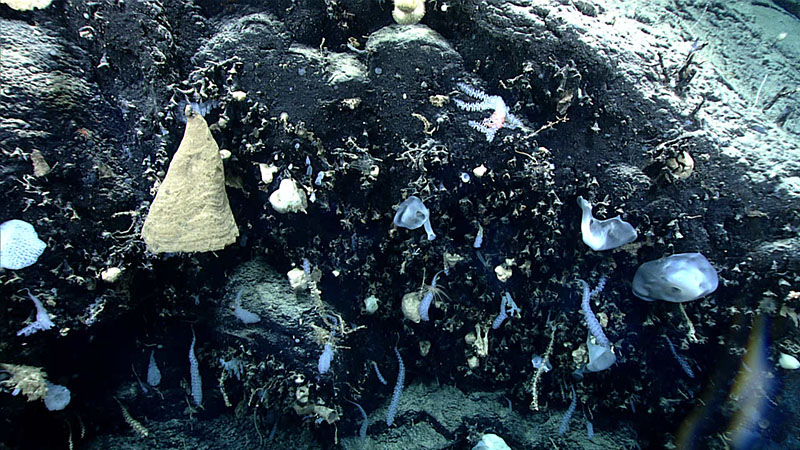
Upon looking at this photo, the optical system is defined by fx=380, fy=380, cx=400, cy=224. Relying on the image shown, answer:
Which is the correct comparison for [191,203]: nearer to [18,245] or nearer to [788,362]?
[18,245]

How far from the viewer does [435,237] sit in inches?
112

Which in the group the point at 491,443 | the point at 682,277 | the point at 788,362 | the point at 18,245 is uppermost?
the point at 682,277

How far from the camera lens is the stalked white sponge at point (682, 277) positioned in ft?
8.26

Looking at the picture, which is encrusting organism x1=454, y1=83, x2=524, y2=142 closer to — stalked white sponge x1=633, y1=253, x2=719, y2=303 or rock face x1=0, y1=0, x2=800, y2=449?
rock face x1=0, y1=0, x2=800, y2=449

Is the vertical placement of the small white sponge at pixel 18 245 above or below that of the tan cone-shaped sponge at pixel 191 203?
below

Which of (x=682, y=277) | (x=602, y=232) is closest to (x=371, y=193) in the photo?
(x=602, y=232)

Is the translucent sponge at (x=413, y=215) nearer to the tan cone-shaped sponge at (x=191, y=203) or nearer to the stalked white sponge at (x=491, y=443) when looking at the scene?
the tan cone-shaped sponge at (x=191, y=203)

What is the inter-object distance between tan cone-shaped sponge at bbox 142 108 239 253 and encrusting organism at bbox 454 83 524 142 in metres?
1.74

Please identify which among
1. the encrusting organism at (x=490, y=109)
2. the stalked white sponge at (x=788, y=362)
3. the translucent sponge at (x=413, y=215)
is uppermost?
the encrusting organism at (x=490, y=109)

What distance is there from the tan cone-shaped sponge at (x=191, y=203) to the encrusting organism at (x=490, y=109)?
1740 mm

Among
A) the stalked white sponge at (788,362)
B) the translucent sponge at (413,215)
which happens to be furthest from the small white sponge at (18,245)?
the stalked white sponge at (788,362)

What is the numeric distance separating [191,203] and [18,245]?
112 centimetres

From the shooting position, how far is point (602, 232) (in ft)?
8.49

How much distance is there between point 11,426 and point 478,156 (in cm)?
369
